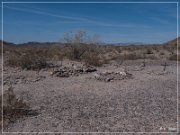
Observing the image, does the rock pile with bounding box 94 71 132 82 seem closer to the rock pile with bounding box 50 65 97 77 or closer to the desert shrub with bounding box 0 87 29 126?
the rock pile with bounding box 50 65 97 77

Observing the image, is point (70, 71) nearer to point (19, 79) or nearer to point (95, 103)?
point (19, 79)

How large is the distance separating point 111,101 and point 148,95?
1.89 m

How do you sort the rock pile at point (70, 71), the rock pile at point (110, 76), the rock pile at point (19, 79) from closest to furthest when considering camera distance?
the rock pile at point (19, 79), the rock pile at point (110, 76), the rock pile at point (70, 71)

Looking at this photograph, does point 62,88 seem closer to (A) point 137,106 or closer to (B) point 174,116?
(A) point 137,106

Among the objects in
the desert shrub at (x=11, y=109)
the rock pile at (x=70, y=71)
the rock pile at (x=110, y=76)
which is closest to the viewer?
the desert shrub at (x=11, y=109)

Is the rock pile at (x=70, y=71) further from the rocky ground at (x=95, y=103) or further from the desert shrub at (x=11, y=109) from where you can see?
the desert shrub at (x=11, y=109)

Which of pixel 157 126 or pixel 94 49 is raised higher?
pixel 94 49

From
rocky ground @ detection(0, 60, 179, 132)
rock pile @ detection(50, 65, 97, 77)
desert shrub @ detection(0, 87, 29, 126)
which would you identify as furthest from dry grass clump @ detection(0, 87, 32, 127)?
rock pile @ detection(50, 65, 97, 77)

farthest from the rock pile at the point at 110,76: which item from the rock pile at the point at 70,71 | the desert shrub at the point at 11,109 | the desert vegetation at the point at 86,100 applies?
the desert shrub at the point at 11,109

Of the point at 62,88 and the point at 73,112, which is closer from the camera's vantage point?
the point at 73,112

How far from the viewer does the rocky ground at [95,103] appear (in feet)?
A: 27.9

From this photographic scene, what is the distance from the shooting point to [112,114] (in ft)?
31.7

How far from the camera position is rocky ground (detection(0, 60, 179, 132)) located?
335 inches

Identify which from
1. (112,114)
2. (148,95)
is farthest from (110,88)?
(112,114)
